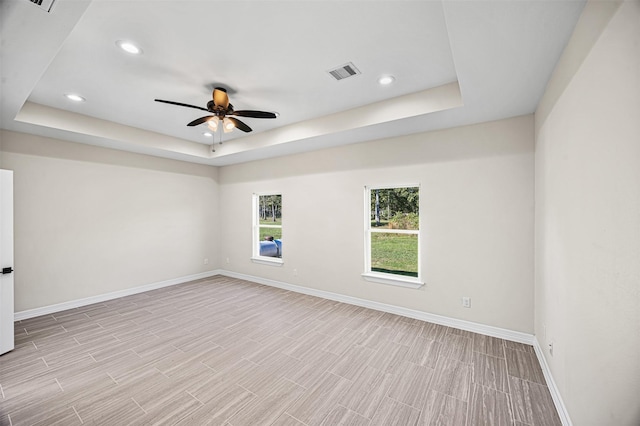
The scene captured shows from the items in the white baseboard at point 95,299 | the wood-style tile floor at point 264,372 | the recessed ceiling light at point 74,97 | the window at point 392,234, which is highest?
the recessed ceiling light at point 74,97

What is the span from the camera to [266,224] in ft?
19.3

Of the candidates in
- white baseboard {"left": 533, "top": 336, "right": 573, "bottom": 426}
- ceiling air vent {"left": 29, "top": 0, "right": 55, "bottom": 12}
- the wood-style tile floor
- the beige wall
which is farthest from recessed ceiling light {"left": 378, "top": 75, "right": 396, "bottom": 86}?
white baseboard {"left": 533, "top": 336, "right": 573, "bottom": 426}

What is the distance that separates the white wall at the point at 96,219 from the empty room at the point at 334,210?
3 centimetres

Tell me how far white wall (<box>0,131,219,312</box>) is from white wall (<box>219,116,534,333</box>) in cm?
248

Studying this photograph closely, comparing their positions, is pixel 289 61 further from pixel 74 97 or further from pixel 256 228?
pixel 256 228

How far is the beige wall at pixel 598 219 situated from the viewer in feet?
3.53

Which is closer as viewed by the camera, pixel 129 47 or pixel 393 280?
pixel 129 47

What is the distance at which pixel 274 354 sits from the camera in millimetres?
2818

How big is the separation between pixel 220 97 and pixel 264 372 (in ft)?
9.61

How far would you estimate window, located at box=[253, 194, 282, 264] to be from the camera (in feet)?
18.7

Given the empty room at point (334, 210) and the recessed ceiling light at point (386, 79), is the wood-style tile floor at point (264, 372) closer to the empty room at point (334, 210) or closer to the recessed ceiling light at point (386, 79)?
the empty room at point (334, 210)

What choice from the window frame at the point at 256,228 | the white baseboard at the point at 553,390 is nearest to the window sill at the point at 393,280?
the white baseboard at the point at 553,390

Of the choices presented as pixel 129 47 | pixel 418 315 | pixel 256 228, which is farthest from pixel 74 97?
pixel 418 315

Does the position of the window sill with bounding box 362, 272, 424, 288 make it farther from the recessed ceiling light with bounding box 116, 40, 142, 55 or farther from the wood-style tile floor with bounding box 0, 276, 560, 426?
the recessed ceiling light with bounding box 116, 40, 142, 55
